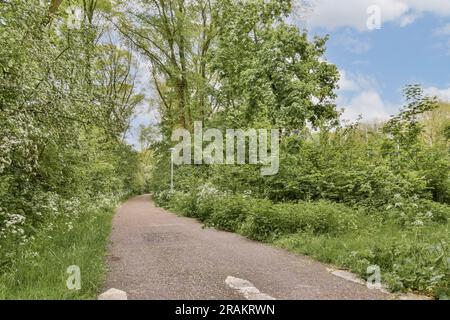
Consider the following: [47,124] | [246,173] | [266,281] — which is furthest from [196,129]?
[266,281]

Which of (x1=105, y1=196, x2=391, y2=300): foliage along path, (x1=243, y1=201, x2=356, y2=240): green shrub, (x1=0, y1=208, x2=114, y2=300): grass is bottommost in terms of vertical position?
(x1=105, y1=196, x2=391, y2=300): foliage along path

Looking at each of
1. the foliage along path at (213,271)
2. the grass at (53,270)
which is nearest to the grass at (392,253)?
the foliage along path at (213,271)

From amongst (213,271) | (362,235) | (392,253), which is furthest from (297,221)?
(213,271)

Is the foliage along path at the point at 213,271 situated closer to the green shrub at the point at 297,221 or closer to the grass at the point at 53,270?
the grass at the point at 53,270

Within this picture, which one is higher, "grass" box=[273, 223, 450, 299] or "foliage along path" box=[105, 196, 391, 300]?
"grass" box=[273, 223, 450, 299]

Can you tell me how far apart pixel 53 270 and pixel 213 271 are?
2.35 metres

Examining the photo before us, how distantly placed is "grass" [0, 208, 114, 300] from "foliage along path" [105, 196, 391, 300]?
1.11 ft

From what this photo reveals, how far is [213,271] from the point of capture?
6094 millimetres

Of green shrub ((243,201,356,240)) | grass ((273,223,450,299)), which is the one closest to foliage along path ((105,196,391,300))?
grass ((273,223,450,299))

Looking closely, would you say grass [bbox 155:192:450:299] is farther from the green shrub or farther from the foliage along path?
the foliage along path

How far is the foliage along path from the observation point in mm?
4973

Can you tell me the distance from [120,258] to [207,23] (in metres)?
23.4

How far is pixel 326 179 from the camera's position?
37.1ft

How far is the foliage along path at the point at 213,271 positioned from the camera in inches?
196
